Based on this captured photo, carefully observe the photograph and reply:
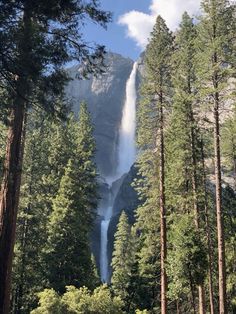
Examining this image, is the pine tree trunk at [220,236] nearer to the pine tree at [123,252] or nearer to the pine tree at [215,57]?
the pine tree at [215,57]

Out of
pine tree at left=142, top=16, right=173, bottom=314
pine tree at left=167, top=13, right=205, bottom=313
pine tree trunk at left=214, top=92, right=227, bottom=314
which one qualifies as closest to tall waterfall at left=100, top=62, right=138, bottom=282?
pine tree at left=167, top=13, right=205, bottom=313

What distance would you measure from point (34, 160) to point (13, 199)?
67.4ft

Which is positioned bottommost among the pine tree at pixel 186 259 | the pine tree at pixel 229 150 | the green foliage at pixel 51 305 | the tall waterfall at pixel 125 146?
the green foliage at pixel 51 305

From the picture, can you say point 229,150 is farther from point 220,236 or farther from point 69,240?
point 220,236

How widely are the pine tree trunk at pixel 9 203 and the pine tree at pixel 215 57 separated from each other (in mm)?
9608

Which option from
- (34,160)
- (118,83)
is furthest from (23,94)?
(118,83)

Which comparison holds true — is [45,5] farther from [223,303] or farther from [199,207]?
[199,207]

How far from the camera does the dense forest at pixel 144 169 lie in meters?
10.1

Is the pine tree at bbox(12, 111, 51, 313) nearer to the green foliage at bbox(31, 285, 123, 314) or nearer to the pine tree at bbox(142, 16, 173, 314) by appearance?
the green foliage at bbox(31, 285, 123, 314)

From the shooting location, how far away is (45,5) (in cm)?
984

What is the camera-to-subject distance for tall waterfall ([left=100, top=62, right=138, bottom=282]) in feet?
253

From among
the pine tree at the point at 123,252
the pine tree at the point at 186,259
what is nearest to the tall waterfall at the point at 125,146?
the pine tree at the point at 123,252

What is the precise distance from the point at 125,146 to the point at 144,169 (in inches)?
3933

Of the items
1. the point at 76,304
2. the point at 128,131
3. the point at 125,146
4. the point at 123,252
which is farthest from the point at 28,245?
the point at 128,131
